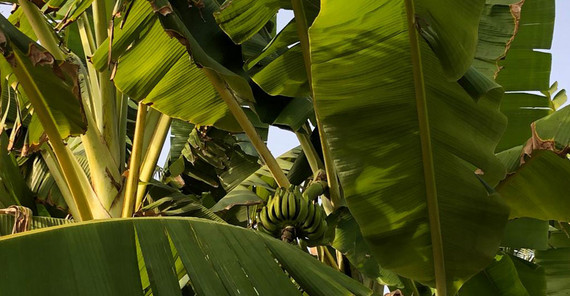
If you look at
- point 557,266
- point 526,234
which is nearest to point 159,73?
point 526,234

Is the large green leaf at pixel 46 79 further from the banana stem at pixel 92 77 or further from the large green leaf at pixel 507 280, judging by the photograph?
the large green leaf at pixel 507 280

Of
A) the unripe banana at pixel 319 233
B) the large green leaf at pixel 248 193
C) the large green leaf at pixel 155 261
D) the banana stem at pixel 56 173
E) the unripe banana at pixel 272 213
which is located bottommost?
the large green leaf at pixel 248 193

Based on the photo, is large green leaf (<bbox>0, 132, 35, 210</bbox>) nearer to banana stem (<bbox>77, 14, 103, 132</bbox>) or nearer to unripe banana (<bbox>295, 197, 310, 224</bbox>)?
banana stem (<bbox>77, 14, 103, 132</bbox>)

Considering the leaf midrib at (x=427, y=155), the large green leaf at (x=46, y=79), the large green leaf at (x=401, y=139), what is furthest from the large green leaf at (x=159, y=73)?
the leaf midrib at (x=427, y=155)

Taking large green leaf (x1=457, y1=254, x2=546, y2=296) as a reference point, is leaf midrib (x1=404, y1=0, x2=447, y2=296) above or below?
above

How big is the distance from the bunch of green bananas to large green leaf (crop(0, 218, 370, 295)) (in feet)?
1.34

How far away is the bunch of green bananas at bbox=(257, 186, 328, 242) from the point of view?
1701 mm

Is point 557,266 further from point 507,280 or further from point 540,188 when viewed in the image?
point 540,188

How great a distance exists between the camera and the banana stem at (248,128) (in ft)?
6.62

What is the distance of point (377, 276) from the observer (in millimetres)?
1971

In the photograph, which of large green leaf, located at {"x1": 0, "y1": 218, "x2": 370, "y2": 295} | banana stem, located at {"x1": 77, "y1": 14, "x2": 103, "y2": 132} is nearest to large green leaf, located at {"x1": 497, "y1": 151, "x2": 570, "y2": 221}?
large green leaf, located at {"x1": 0, "y1": 218, "x2": 370, "y2": 295}

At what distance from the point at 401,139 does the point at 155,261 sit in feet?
2.59

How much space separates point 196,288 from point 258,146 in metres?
1.04

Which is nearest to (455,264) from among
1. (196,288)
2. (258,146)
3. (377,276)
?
(377,276)
